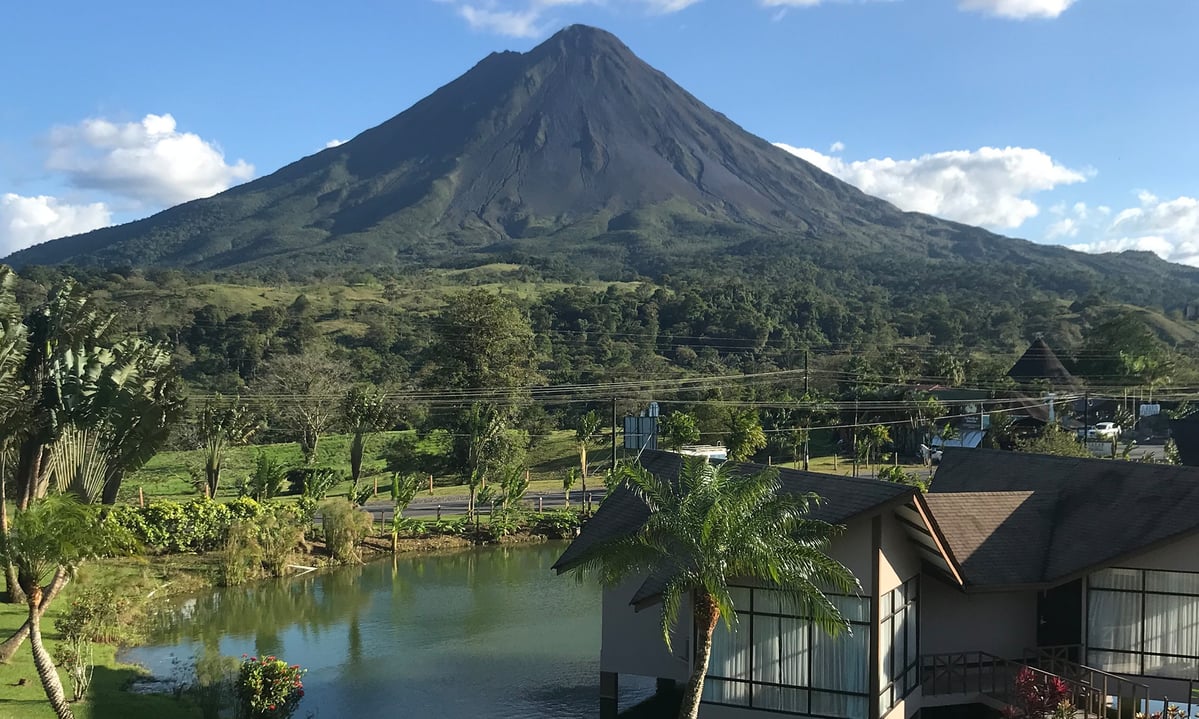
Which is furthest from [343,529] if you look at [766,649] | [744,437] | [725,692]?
[744,437]

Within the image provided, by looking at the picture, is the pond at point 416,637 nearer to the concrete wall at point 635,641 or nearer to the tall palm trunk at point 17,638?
the concrete wall at point 635,641

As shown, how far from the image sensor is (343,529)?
30.6 metres

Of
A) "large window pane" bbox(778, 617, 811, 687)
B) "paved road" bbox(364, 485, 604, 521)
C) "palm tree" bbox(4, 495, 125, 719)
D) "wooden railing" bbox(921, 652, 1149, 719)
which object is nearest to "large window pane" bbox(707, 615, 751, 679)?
"large window pane" bbox(778, 617, 811, 687)

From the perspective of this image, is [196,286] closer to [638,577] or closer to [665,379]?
[665,379]

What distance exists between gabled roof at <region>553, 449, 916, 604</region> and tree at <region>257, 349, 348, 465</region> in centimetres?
2908

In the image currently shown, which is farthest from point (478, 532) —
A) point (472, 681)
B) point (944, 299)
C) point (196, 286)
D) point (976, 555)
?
point (944, 299)

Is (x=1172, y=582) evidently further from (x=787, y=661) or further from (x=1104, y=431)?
(x=1104, y=431)

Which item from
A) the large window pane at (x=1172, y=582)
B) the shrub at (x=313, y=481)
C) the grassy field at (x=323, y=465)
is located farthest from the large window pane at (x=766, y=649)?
the grassy field at (x=323, y=465)

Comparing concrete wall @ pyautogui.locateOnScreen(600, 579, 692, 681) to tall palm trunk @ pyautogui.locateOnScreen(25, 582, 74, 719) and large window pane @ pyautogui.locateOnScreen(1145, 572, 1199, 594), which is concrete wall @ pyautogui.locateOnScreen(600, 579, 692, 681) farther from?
tall palm trunk @ pyautogui.locateOnScreen(25, 582, 74, 719)

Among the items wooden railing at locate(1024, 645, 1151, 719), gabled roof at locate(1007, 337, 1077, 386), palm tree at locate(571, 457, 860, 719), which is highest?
gabled roof at locate(1007, 337, 1077, 386)

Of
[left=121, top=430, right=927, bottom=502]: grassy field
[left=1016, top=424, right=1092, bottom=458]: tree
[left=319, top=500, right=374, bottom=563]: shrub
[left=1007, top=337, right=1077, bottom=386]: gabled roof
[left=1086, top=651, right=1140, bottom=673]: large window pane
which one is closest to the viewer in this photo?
[left=1086, top=651, right=1140, bottom=673]: large window pane

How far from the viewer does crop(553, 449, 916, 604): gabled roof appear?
45.1 feet

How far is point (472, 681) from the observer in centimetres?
1900

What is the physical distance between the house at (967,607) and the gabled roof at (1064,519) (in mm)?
32
